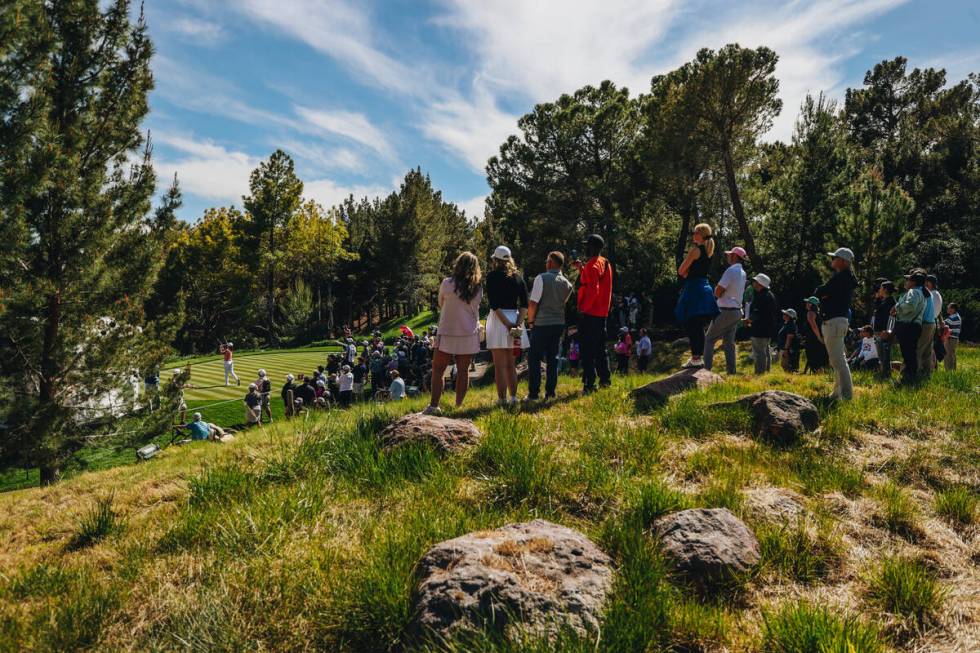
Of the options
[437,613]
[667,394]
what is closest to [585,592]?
[437,613]

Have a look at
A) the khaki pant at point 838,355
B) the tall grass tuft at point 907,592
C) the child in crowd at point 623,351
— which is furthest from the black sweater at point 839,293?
the child in crowd at point 623,351

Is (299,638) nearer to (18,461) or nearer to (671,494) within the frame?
(671,494)

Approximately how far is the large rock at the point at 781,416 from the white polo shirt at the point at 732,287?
2.59 m

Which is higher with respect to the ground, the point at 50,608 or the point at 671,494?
the point at 671,494

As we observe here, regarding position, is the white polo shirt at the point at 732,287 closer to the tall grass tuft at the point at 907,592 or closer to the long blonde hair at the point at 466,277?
the long blonde hair at the point at 466,277

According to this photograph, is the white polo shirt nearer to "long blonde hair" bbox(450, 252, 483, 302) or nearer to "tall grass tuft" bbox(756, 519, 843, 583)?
"long blonde hair" bbox(450, 252, 483, 302)

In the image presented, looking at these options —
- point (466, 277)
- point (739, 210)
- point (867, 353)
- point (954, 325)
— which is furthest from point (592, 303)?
point (739, 210)

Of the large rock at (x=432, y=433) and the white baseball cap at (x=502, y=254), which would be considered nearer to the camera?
the large rock at (x=432, y=433)

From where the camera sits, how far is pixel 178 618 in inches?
88.0

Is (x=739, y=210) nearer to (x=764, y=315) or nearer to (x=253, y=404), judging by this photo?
(x=764, y=315)

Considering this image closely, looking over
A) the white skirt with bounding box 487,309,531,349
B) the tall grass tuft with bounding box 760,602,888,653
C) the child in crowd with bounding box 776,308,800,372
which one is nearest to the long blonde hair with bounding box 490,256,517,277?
the white skirt with bounding box 487,309,531,349

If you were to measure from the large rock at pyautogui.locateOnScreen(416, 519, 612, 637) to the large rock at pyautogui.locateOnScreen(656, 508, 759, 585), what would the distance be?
17.0 inches

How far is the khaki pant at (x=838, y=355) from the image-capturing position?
18.5 feet

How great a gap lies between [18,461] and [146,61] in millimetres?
9279
